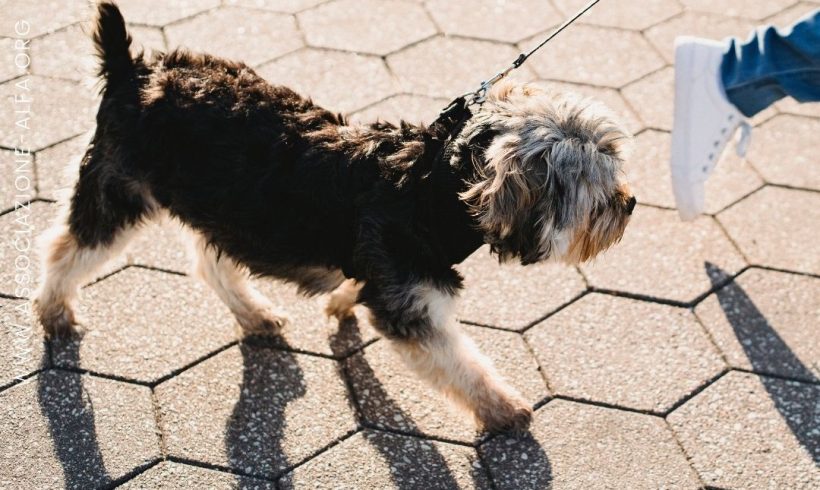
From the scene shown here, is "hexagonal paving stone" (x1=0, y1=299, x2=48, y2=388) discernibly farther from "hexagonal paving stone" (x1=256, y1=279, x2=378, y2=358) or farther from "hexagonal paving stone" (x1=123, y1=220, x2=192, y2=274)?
"hexagonal paving stone" (x1=256, y1=279, x2=378, y2=358)

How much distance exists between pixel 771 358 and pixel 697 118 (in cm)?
118

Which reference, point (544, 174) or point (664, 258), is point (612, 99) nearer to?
point (664, 258)

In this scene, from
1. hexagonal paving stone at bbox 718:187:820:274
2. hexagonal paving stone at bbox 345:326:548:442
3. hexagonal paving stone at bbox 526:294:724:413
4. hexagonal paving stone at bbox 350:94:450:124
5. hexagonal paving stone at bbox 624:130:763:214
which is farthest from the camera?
hexagonal paving stone at bbox 350:94:450:124

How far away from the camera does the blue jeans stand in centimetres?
389

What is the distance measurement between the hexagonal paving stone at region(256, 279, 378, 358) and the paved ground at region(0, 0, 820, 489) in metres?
0.01

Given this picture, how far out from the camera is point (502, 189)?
9.33 feet

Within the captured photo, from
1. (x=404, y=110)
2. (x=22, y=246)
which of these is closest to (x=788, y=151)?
(x=404, y=110)

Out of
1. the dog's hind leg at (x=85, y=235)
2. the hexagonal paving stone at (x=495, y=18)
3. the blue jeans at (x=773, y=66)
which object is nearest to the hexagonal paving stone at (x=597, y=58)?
the hexagonal paving stone at (x=495, y=18)

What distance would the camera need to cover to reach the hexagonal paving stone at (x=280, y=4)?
577 centimetres

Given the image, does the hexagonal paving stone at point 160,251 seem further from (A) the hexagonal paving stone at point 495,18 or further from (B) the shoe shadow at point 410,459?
(A) the hexagonal paving stone at point 495,18

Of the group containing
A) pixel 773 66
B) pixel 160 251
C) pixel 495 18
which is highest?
pixel 773 66

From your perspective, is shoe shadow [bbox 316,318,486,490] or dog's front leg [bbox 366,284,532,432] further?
shoe shadow [bbox 316,318,486,490]

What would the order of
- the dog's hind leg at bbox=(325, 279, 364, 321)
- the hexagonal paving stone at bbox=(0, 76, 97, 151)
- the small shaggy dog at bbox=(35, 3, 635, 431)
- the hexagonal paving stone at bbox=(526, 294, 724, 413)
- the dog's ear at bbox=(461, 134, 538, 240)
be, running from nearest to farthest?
1. the dog's ear at bbox=(461, 134, 538, 240)
2. the small shaggy dog at bbox=(35, 3, 635, 431)
3. the hexagonal paving stone at bbox=(526, 294, 724, 413)
4. the dog's hind leg at bbox=(325, 279, 364, 321)
5. the hexagonal paving stone at bbox=(0, 76, 97, 151)

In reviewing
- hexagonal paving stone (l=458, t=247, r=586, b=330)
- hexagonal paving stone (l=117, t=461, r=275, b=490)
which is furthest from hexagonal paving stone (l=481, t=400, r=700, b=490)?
hexagonal paving stone (l=117, t=461, r=275, b=490)
